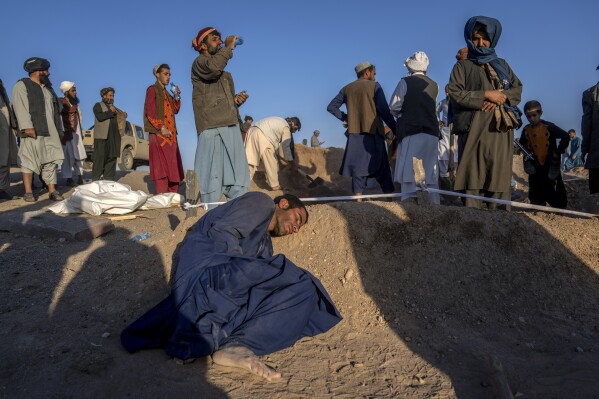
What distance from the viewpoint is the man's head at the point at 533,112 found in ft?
19.7

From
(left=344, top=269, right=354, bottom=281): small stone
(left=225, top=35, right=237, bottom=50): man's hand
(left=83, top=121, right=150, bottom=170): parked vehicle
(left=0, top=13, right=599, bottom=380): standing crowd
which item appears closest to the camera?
(left=0, top=13, right=599, bottom=380): standing crowd

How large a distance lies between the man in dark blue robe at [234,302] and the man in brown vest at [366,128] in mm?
2845

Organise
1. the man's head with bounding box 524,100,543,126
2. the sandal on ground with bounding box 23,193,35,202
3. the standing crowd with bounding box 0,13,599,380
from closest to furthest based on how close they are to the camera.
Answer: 1. the standing crowd with bounding box 0,13,599,380
2. the man's head with bounding box 524,100,543,126
3. the sandal on ground with bounding box 23,193,35,202

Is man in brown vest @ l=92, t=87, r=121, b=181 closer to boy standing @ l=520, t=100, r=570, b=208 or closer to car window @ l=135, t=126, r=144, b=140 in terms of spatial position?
boy standing @ l=520, t=100, r=570, b=208

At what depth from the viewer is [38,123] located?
6672 millimetres

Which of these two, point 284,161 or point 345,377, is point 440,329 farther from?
point 284,161

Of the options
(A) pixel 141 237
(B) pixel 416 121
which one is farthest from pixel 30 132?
(B) pixel 416 121

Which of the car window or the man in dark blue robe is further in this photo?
the car window

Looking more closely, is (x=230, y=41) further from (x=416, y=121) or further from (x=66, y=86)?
(x=66, y=86)

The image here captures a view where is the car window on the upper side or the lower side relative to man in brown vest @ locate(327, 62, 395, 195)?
upper

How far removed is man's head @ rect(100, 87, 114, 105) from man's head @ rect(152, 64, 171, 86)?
2050 mm

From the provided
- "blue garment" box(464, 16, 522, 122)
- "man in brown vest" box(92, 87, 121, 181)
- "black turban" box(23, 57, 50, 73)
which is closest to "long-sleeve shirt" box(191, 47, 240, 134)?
"blue garment" box(464, 16, 522, 122)

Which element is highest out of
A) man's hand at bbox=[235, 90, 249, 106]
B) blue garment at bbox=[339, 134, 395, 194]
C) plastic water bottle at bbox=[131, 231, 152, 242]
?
man's hand at bbox=[235, 90, 249, 106]

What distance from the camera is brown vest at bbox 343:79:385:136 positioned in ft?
19.4
